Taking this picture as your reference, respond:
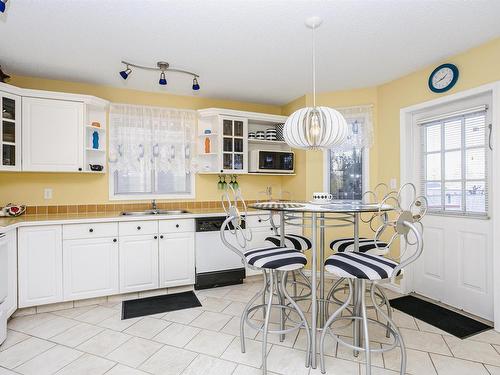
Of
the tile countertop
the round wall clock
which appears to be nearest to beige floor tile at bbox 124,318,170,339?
the tile countertop

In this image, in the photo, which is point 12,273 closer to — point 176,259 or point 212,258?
point 176,259

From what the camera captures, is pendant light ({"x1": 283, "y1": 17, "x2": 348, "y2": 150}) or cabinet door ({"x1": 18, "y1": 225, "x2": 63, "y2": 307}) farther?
cabinet door ({"x1": 18, "y1": 225, "x2": 63, "y2": 307})

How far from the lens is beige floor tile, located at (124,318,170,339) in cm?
234

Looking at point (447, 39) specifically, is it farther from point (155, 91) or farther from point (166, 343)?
point (166, 343)

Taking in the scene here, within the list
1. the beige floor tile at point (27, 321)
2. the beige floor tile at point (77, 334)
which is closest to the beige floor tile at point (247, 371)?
the beige floor tile at point (77, 334)

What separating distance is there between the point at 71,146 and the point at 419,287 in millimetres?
4023

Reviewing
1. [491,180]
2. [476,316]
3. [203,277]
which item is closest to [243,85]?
[203,277]

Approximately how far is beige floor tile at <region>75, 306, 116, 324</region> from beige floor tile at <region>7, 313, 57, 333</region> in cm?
27

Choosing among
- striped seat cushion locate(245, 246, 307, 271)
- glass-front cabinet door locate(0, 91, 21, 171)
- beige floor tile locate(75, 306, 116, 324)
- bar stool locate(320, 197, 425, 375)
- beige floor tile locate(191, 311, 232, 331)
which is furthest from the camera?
glass-front cabinet door locate(0, 91, 21, 171)

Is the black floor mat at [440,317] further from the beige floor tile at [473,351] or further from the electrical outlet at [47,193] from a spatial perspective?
the electrical outlet at [47,193]

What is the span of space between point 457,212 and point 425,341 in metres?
1.30

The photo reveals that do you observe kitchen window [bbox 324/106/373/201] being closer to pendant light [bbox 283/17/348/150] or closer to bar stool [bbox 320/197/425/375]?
pendant light [bbox 283/17/348/150]

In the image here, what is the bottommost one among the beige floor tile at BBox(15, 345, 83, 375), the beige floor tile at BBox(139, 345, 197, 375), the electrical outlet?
the beige floor tile at BBox(15, 345, 83, 375)

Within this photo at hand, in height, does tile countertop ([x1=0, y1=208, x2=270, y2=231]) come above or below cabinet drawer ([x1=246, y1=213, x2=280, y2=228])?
above
